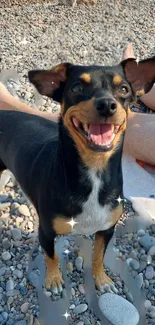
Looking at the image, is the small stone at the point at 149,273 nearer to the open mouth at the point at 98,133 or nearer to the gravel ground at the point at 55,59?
the gravel ground at the point at 55,59

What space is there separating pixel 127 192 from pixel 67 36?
239 centimetres

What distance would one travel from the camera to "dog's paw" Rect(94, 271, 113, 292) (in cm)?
333

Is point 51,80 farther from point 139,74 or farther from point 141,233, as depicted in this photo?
point 141,233

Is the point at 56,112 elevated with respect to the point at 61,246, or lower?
elevated

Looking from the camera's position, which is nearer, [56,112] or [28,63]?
[56,112]

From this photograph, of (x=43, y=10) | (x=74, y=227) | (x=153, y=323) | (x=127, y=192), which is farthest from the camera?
(x=43, y=10)

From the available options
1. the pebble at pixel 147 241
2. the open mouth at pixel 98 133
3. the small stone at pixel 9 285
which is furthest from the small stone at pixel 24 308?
the open mouth at pixel 98 133

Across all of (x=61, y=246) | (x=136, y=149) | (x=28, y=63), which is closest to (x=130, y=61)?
(x=61, y=246)

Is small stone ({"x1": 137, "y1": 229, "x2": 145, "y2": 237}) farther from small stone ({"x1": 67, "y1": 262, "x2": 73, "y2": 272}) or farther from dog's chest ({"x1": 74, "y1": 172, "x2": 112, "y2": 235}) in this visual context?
dog's chest ({"x1": 74, "y1": 172, "x2": 112, "y2": 235})

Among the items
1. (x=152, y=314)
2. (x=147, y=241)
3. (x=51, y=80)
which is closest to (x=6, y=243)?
(x=147, y=241)

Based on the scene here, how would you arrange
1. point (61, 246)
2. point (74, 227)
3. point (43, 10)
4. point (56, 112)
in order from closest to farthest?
point (74, 227), point (61, 246), point (56, 112), point (43, 10)

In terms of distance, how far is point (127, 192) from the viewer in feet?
13.5

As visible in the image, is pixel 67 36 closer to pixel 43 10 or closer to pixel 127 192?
pixel 43 10

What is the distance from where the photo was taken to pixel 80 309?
3207 millimetres
